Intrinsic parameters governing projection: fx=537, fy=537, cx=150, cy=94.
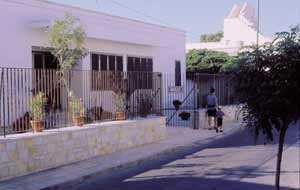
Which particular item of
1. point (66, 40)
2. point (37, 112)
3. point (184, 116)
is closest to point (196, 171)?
point (37, 112)

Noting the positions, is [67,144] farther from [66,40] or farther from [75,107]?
[66,40]

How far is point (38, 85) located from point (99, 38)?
401 inches

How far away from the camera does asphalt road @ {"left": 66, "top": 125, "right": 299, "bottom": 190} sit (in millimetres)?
10219

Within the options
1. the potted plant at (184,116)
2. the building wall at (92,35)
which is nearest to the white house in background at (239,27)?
the building wall at (92,35)

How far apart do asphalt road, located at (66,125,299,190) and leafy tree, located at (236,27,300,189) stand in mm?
3224

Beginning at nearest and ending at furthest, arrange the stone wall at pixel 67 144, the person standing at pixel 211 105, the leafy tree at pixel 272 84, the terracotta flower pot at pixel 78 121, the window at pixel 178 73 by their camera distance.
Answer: the leafy tree at pixel 272 84, the stone wall at pixel 67 144, the terracotta flower pot at pixel 78 121, the person standing at pixel 211 105, the window at pixel 178 73

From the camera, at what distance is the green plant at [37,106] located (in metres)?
12.2

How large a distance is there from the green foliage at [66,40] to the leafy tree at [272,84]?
1114cm

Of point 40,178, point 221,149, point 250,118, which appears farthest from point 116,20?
point 250,118

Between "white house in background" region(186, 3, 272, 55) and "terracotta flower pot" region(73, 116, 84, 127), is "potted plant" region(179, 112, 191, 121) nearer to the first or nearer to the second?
"terracotta flower pot" region(73, 116, 84, 127)

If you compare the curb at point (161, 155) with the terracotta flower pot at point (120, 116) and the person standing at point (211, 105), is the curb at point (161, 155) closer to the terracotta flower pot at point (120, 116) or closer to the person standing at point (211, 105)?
the person standing at point (211, 105)

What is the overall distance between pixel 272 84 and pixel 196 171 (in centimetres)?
564

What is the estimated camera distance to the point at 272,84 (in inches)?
256

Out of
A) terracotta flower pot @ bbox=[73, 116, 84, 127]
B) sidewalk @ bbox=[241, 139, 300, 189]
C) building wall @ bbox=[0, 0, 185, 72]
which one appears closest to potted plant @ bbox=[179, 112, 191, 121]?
building wall @ bbox=[0, 0, 185, 72]
